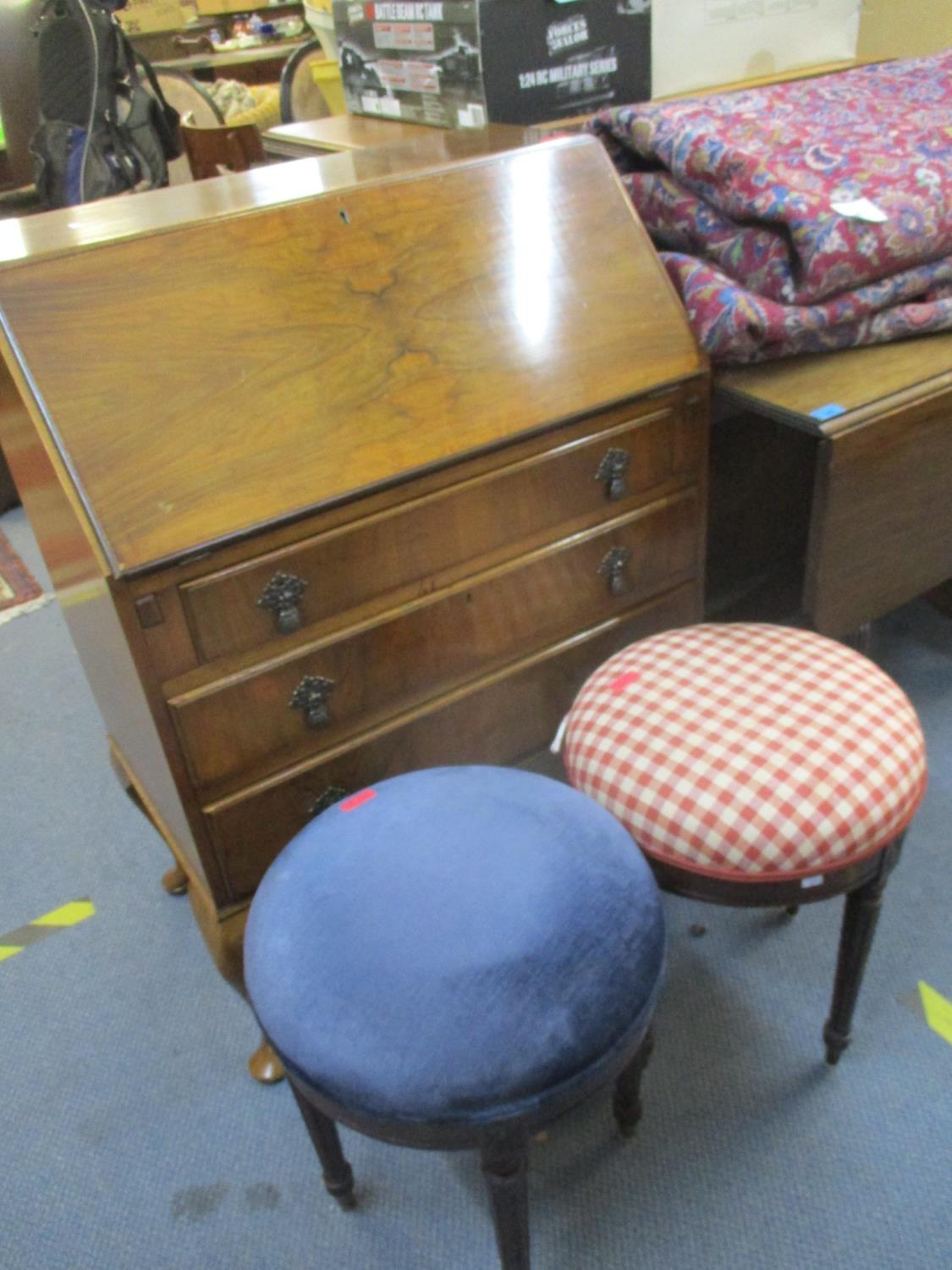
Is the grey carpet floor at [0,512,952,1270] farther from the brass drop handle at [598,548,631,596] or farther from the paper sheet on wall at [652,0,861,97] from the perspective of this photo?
the paper sheet on wall at [652,0,861,97]

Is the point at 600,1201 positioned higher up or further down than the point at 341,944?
further down

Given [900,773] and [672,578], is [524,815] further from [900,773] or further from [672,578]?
[672,578]

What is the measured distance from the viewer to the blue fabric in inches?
30.7

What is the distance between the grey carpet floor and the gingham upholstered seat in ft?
1.38

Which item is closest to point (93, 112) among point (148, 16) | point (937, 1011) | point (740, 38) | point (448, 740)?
point (740, 38)

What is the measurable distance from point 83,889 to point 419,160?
1228mm

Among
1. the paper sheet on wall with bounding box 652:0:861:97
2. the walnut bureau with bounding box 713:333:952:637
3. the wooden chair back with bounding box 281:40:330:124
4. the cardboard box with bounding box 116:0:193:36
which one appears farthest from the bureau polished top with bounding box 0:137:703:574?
the cardboard box with bounding box 116:0:193:36

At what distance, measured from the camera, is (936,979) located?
4.38ft

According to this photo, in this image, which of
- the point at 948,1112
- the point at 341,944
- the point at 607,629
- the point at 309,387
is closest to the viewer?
the point at 341,944

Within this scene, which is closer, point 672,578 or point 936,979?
point 936,979

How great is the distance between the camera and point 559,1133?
120cm

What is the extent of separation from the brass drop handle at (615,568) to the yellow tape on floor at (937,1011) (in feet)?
2.21

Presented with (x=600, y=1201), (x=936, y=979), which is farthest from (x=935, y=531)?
(x=600, y=1201)

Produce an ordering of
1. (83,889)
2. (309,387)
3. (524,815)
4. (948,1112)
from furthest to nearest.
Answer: (83,889)
(948,1112)
(309,387)
(524,815)
